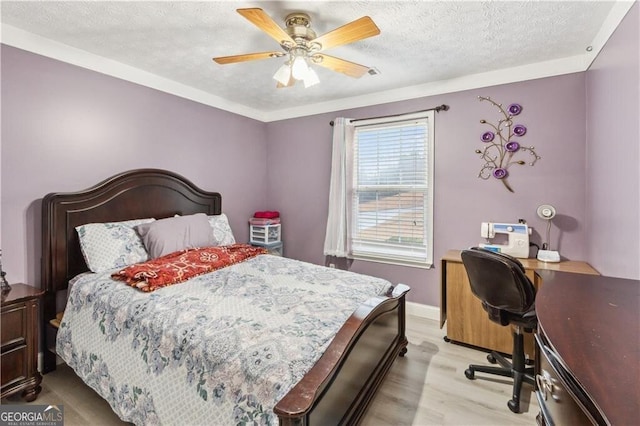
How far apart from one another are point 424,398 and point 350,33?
7.64ft

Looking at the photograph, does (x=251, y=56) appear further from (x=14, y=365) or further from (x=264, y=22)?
(x=14, y=365)

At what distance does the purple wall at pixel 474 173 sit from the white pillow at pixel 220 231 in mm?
1135

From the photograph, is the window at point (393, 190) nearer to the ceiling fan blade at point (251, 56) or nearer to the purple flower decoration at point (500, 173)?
the purple flower decoration at point (500, 173)

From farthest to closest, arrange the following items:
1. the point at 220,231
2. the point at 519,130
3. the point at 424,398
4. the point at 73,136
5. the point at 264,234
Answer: the point at 264,234, the point at 220,231, the point at 519,130, the point at 73,136, the point at 424,398

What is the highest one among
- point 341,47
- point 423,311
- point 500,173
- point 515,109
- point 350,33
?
point 341,47

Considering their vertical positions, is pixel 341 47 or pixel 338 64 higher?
pixel 341 47

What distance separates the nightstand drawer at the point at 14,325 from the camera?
70.5 inches

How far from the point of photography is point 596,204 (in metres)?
2.21

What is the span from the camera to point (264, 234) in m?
3.87

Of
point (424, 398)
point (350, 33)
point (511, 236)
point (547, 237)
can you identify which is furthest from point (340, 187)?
point (424, 398)

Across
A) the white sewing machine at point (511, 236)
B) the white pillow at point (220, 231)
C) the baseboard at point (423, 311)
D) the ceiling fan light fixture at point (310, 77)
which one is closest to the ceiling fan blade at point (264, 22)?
the ceiling fan light fixture at point (310, 77)

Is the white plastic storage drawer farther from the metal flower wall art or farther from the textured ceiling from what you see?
the metal flower wall art

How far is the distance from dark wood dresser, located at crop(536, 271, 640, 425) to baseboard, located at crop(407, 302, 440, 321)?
1.98 metres

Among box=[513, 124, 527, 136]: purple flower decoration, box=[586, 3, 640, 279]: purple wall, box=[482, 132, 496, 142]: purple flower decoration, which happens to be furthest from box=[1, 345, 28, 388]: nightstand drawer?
box=[513, 124, 527, 136]: purple flower decoration
